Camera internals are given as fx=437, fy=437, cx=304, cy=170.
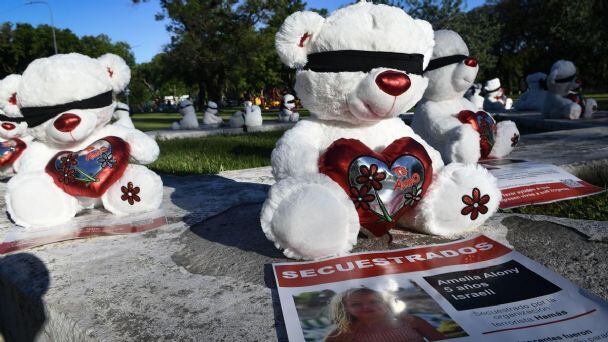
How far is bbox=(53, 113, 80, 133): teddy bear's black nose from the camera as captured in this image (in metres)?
2.36

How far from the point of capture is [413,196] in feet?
5.92

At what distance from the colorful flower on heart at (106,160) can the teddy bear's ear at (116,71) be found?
0.51 metres

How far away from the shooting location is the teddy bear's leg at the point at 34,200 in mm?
2316

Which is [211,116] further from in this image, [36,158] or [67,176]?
[67,176]

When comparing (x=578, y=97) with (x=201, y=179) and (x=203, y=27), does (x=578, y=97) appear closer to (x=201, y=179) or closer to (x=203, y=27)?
(x=201, y=179)

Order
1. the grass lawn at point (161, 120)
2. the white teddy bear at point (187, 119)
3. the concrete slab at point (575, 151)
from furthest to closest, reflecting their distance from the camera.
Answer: the grass lawn at point (161, 120) → the white teddy bear at point (187, 119) → the concrete slab at point (575, 151)

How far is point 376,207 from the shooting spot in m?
1.72

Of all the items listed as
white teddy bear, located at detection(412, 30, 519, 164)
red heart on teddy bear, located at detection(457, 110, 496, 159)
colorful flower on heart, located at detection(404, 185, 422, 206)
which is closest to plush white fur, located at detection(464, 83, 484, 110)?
red heart on teddy bear, located at detection(457, 110, 496, 159)

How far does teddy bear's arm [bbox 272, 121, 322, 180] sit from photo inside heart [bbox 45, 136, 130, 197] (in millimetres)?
1086

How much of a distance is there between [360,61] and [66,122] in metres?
1.64

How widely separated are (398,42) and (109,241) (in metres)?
1.58

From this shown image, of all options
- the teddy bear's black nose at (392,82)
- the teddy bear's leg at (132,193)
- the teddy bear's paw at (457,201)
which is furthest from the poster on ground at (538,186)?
the teddy bear's leg at (132,193)

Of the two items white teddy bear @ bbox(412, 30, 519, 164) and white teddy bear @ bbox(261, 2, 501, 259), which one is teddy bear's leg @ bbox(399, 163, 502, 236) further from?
white teddy bear @ bbox(412, 30, 519, 164)

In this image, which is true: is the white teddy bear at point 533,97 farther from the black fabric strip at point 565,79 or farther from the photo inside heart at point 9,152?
the photo inside heart at point 9,152
